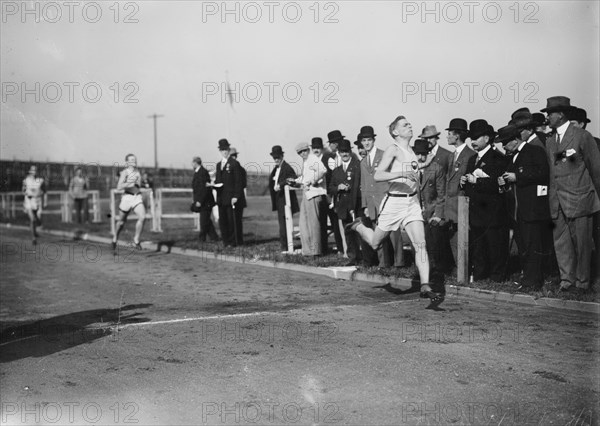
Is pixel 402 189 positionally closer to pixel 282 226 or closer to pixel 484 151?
pixel 484 151

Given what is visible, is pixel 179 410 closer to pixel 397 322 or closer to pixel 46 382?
pixel 46 382

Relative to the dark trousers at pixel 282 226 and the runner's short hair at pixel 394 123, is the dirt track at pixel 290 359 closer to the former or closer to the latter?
the runner's short hair at pixel 394 123

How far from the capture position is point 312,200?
1377 cm

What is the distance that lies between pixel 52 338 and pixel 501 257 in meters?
6.01

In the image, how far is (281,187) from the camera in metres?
14.9

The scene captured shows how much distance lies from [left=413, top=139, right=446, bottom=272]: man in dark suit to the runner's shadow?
434 cm

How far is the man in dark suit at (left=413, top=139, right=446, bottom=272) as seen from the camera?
10.7 m

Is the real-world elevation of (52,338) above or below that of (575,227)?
below

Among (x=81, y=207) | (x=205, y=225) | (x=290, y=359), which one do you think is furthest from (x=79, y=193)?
(x=290, y=359)

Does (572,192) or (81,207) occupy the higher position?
(572,192)

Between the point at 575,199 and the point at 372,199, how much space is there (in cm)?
316

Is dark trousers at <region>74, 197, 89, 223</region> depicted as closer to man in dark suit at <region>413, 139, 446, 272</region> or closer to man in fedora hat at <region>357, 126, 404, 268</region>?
man in fedora hat at <region>357, 126, 404, 268</region>

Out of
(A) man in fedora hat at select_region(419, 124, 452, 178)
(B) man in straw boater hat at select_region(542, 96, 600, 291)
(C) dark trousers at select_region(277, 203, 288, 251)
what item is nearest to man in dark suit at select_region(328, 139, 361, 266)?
(A) man in fedora hat at select_region(419, 124, 452, 178)

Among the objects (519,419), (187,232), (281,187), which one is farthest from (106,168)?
(519,419)
